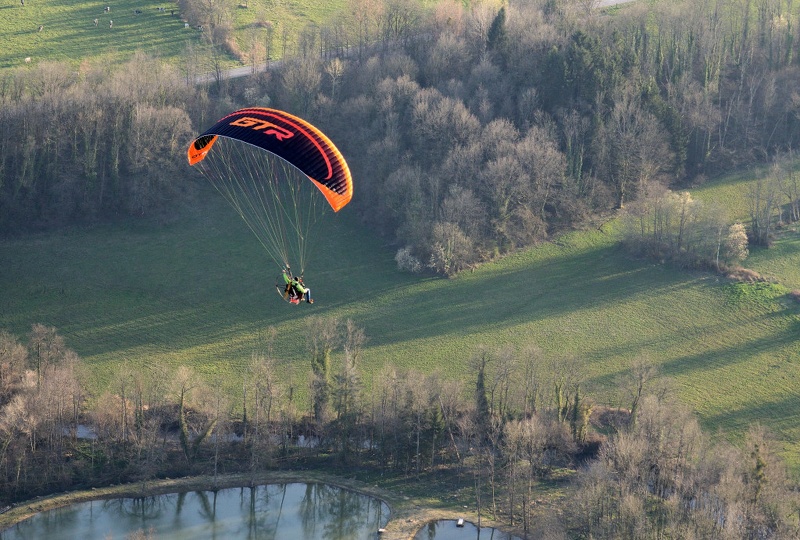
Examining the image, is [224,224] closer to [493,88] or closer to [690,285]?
[493,88]

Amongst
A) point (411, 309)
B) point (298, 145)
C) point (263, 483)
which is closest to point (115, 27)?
point (411, 309)

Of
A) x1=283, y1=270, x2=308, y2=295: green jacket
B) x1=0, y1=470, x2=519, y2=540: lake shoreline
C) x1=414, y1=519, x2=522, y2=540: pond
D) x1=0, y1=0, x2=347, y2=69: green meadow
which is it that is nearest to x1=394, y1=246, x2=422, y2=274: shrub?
x1=0, y1=470, x2=519, y2=540: lake shoreline

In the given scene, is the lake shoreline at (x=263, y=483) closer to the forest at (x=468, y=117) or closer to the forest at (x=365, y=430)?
the forest at (x=365, y=430)

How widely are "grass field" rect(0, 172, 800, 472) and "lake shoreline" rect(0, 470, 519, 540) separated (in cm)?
577

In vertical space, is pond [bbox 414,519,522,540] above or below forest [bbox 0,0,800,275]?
below

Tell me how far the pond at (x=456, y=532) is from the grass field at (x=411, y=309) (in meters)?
9.77

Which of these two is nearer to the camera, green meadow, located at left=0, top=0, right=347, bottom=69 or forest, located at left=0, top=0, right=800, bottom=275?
forest, located at left=0, top=0, right=800, bottom=275

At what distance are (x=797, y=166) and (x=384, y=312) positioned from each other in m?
28.3

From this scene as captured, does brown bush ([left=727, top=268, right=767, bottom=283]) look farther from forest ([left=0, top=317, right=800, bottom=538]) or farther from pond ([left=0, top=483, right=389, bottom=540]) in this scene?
pond ([left=0, top=483, right=389, bottom=540])

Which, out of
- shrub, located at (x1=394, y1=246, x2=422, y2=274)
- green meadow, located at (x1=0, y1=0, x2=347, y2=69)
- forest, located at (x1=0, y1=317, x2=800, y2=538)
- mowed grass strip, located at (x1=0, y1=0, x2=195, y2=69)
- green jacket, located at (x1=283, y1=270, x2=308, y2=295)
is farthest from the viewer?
green meadow, located at (x1=0, y1=0, x2=347, y2=69)

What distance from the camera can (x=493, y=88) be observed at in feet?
230

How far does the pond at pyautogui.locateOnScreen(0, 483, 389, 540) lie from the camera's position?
148ft

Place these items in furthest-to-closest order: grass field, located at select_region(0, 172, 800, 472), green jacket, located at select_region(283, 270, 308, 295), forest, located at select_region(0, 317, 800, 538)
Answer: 1. grass field, located at select_region(0, 172, 800, 472)
2. forest, located at select_region(0, 317, 800, 538)
3. green jacket, located at select_region(283, 270, 308, 295)

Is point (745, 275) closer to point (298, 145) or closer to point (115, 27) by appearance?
point (298, 145)
